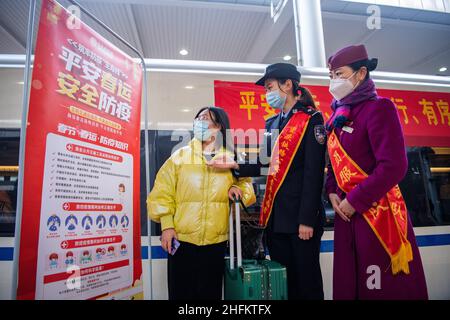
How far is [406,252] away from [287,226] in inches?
20.4

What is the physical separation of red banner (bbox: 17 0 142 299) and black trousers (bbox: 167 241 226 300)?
250 mm

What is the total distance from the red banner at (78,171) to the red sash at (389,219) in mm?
1173

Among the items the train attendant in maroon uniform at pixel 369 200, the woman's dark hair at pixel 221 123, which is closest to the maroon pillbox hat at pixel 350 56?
the train attendant in maroon uniform at pixel 369 200

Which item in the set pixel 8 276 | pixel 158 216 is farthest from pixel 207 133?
pixel 8 276

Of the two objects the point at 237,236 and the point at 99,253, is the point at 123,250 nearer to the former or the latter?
the point at 99,253

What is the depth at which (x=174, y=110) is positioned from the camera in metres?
2.33

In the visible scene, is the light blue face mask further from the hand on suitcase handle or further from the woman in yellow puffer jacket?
the hand on suitcase handle

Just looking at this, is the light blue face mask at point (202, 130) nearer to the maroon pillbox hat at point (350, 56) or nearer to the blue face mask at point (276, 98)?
the blue face mask at point (276, 98)

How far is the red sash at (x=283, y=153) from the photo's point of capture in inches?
58.1

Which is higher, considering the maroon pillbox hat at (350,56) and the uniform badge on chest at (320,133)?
the maroon pillbox hat at (350,56)

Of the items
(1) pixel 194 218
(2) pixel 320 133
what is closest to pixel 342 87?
(2) pixel 320 133

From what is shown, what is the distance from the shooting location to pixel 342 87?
137cm

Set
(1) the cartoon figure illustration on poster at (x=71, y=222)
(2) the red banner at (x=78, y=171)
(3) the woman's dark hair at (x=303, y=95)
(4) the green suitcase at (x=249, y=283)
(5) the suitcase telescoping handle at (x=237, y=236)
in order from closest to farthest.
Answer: (2) the red banner at (x=78, y=171) < (1) the cartoon figure illustration on poster at (x=71, y=222) < (4) the green suitcase at (x=249, y=283) < (5) the suitcase telescoping handle at (x=237, y=236) < (3) the woman's dark hair at (x=303, y=95)

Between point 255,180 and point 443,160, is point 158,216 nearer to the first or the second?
point 255,180
